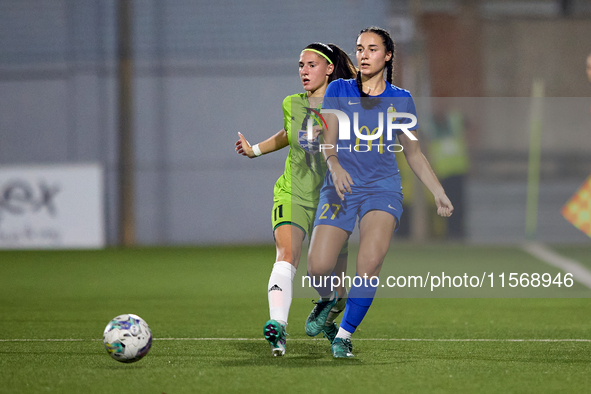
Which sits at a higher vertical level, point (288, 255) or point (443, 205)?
point (443, 205)

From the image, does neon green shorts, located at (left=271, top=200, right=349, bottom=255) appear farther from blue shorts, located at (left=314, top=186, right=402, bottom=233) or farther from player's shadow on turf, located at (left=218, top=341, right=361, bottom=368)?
player's shadow on turf, located at (left=218, top=341, right=361, bottom=368)

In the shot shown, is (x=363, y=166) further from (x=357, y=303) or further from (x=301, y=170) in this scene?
(x=357, y=303)

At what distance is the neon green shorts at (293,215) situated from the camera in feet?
16.2

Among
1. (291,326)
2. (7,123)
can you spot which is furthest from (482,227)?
(291,326)

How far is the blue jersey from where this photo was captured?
471 centimetres

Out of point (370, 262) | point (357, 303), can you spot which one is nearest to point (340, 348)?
point (357, 303)

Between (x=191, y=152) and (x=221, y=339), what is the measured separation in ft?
36.0

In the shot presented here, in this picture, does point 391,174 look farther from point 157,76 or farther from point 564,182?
point 564,182

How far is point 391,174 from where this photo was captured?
473cm

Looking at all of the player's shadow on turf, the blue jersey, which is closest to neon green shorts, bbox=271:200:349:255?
the blue jersey

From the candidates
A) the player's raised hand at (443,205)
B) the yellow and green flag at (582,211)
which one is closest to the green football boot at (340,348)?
the player's raised hand at (443,205)

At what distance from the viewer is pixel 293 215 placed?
4953mm

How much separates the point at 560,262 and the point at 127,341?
7.91 metres

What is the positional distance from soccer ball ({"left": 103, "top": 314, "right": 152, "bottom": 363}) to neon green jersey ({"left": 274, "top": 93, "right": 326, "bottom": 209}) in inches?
45.6
